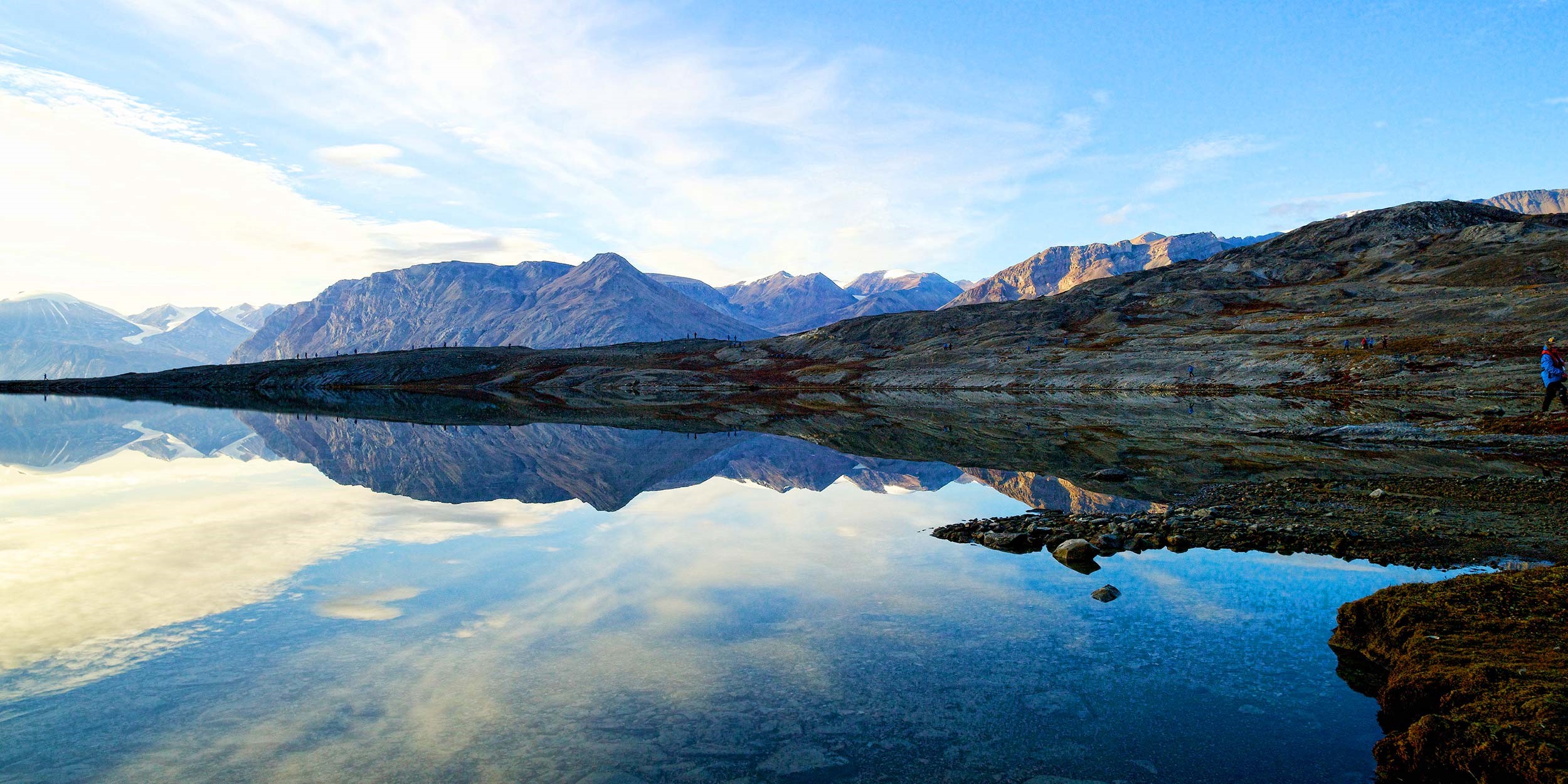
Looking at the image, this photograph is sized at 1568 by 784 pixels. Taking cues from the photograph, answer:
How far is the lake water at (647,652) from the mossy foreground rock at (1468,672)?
0.58 meters

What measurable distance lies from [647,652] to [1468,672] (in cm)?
1320

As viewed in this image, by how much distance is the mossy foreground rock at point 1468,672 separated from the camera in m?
8.64

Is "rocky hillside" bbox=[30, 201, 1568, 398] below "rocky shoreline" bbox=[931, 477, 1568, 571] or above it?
above

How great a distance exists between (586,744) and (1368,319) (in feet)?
443

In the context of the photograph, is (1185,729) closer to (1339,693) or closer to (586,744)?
(1339,693)

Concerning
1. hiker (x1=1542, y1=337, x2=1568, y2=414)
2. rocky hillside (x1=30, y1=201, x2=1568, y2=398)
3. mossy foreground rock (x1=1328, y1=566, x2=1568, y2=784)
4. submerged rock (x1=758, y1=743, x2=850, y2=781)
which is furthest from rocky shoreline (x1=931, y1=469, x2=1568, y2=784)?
rocky hillside (x1=30, y1=201, x2=1568, y2=398)

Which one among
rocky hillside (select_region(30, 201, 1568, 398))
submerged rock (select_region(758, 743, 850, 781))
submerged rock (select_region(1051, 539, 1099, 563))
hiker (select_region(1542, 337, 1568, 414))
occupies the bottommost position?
submerged rock (select_region(758, 743, 850, 781))

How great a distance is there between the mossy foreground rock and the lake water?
0.58m

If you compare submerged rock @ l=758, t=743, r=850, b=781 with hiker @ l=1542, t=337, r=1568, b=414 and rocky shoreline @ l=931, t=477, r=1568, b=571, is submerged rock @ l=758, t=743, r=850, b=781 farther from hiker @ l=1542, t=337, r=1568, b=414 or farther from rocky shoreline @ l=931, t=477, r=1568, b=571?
hiker @ l=1542, t=337, r=1568, b=414

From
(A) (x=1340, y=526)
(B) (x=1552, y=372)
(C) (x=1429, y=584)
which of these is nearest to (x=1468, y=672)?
(C) (x=1429, y=584)

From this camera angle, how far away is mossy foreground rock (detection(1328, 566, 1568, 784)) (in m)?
8.64

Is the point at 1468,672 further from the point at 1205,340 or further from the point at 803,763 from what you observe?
the point at 1205,340

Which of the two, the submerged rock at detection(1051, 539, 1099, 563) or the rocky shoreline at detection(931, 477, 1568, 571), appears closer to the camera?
the rocky shoreline at detection(931, 477, 1568, 571)

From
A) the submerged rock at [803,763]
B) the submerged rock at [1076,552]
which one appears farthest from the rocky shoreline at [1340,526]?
the submerged rock at [803,763]
